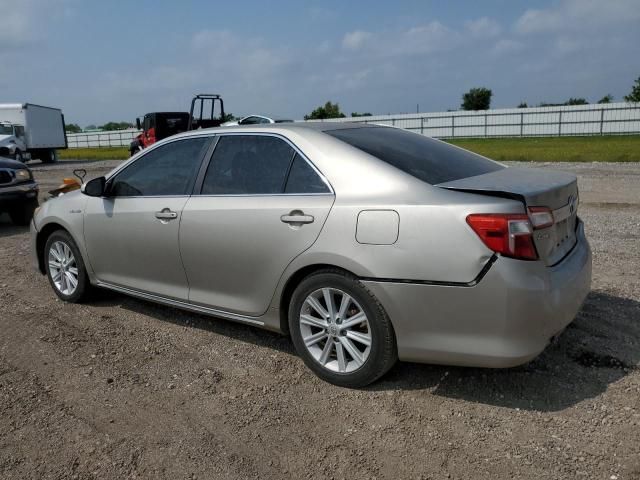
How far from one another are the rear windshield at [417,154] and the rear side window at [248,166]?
38cm

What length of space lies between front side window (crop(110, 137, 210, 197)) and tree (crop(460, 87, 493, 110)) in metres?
64.4

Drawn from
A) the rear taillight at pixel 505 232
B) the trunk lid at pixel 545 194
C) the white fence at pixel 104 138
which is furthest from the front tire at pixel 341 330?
the white fence at pixel 104 138

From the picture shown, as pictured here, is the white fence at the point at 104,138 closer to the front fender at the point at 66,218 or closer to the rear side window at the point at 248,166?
the front fender at the point at 66,218

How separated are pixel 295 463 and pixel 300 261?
1202 millimetres

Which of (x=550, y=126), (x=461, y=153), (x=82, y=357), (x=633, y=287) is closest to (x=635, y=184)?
(x=633, y=287)

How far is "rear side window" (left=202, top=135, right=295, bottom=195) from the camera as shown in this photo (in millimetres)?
3914

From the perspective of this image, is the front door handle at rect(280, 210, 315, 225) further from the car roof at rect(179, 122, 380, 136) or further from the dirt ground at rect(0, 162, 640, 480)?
the dirt ground at rect(0, 162, 640, 480)

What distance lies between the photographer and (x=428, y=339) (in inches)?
127

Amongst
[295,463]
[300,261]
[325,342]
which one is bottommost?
[295,463]

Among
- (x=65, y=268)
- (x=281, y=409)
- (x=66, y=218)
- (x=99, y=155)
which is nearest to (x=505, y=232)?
(x=281, y=409)

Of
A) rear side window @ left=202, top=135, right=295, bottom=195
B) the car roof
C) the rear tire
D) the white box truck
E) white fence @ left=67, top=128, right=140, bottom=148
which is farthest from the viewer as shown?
white fence @ left=67, top=128, right=140, bottom=148

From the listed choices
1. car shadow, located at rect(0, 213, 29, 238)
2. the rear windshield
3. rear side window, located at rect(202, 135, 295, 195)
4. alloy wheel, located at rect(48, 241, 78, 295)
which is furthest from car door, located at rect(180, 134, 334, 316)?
car shadow, located at rect(0, 213, 29, 238)

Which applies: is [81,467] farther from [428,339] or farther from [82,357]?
[428,339]

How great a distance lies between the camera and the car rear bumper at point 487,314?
3.01 meters
